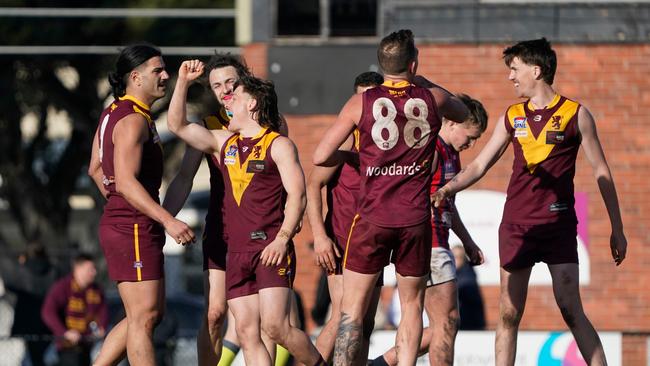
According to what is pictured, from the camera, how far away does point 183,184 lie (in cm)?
873

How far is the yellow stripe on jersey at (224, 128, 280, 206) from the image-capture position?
807 cm

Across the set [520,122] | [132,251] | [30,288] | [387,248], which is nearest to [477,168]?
[520,122]

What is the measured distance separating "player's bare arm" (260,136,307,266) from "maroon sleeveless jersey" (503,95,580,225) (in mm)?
1714

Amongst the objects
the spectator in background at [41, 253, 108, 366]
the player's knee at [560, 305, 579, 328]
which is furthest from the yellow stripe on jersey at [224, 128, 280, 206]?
the spectator in background at [41, 253, 108, 366]

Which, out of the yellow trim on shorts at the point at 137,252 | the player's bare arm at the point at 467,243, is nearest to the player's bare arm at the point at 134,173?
the yellow trim on shorts at the point at 137,252

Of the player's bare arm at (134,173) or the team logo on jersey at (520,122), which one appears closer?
the player's bare arm at (134,173)

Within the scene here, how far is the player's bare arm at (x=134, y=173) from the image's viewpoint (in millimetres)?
7887

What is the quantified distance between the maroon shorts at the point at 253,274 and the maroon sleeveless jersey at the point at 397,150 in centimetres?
67

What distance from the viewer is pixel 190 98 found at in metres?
22.9

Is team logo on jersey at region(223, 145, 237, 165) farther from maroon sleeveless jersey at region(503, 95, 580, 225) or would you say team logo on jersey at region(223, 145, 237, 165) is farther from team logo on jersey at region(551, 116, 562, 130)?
team logo on jersey at region(551, 116, 562, 130)

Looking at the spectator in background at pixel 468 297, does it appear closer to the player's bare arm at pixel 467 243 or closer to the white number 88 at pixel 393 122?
the player's bare arm at pixel 467 243

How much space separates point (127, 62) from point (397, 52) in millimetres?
1952

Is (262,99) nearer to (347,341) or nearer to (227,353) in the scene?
(347,341)

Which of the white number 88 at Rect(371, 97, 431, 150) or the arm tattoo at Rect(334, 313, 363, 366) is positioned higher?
the white number 88 at Rect(371, 97, 431, 150)
